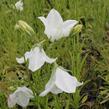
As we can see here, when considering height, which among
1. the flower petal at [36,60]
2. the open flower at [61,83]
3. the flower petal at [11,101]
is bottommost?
the flower petal at [11,101]

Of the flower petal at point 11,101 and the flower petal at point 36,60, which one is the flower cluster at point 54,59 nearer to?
the flower petal at point 36,60

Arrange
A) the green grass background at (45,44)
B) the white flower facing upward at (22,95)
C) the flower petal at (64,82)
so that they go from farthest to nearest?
1. the green grass background at (45,44)
2. the white flower facing upward at (22,95)
3. the flower petal at (64,82)

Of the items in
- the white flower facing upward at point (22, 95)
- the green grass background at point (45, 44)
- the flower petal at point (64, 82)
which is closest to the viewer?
the flower petal at point (64, 82)

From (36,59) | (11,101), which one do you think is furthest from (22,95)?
(36,59)

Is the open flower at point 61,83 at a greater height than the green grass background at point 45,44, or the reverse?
the open flower at point 61,83

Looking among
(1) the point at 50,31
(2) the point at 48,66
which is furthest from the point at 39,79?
(1) the point at 50,31

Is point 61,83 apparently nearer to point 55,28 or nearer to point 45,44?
point 55,28

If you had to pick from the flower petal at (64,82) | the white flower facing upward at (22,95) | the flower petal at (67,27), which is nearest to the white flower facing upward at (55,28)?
the flower petal at (67,27)

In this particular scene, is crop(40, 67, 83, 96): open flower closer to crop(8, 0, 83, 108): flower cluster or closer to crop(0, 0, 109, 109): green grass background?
crop(8, 0, 83, 108): flower cluster

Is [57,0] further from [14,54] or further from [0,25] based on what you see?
[14,54]

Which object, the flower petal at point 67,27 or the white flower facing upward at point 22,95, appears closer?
the flower petal at point 67,27
